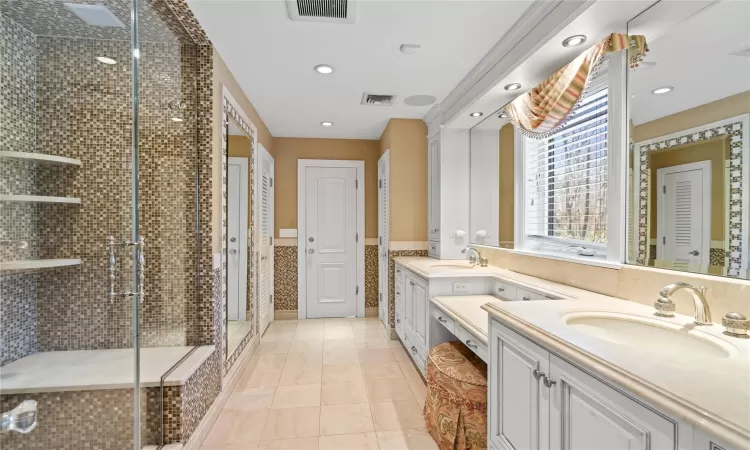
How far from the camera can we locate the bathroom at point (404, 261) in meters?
1.09

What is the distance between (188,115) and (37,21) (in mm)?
786

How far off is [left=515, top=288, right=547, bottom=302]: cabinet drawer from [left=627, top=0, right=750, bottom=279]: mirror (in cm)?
47

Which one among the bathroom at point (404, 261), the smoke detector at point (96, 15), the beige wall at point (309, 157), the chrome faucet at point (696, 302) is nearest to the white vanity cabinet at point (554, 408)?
the bathroom at point (404, 261)

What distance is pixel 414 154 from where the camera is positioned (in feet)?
12.0

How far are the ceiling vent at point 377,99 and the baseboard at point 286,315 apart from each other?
2778mm

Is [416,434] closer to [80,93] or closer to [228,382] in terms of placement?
[228,382]

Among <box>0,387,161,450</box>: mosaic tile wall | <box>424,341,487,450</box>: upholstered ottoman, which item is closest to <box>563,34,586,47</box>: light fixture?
<box>424,341,487,450</box>: upholstered ottoman

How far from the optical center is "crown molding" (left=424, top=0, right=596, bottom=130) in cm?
158

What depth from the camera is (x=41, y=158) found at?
183 cm

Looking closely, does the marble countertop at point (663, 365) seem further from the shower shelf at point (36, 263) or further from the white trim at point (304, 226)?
the white trim at point (304, 226)

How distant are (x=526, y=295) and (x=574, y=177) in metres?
0.79

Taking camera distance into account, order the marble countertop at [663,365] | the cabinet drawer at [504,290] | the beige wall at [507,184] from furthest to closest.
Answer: the beige wall at [507,184], the cabinet drawer at [504,290], the marble countertop at [663,365]

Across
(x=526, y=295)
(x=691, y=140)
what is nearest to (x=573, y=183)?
(x=526, y=295)

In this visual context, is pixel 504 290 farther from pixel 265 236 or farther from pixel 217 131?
pixel 265 236
